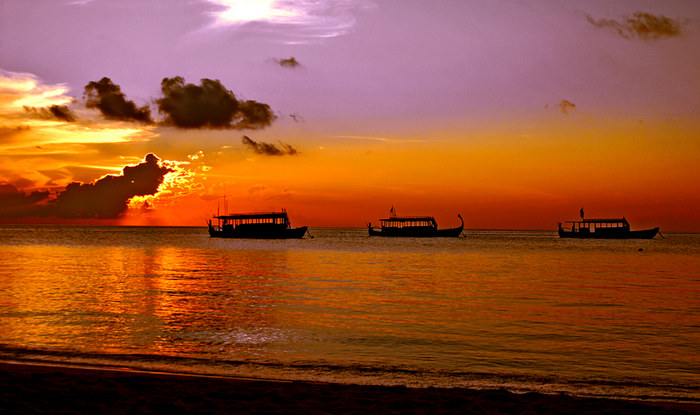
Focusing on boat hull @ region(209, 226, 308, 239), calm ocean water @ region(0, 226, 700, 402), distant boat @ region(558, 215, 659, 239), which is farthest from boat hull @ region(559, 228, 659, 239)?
calm ocean water @ region(0, 226, 700, 402)

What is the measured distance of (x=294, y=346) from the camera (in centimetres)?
1488

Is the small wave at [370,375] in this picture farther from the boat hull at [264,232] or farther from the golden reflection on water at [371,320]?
the boat hull at [264,232]

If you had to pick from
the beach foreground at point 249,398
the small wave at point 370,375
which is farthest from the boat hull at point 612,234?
the beach foreground at point 249,398

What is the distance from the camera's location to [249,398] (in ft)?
29.4

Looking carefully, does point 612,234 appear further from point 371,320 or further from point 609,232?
point 371,320

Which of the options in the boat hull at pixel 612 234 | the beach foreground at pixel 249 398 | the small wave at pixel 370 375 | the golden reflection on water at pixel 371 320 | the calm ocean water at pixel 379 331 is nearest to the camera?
the beach foreground at pixel 249 398

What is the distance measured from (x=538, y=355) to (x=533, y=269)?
33800mm

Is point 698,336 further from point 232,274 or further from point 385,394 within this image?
point 232,274

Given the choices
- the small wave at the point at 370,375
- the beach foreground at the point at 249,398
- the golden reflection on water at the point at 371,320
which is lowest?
the golden reflection on water at the point at 371,320

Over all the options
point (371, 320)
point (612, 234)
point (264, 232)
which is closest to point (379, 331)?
point (371, 320)

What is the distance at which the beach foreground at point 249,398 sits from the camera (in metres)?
8.31

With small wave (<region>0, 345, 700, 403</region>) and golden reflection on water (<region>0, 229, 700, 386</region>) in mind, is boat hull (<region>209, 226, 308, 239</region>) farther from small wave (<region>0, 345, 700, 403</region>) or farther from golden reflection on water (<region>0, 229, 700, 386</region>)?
small wave (<region>0, 345, 700, 403</region>)

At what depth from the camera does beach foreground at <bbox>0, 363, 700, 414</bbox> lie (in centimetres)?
831

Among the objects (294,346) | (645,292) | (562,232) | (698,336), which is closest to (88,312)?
(294,346)
